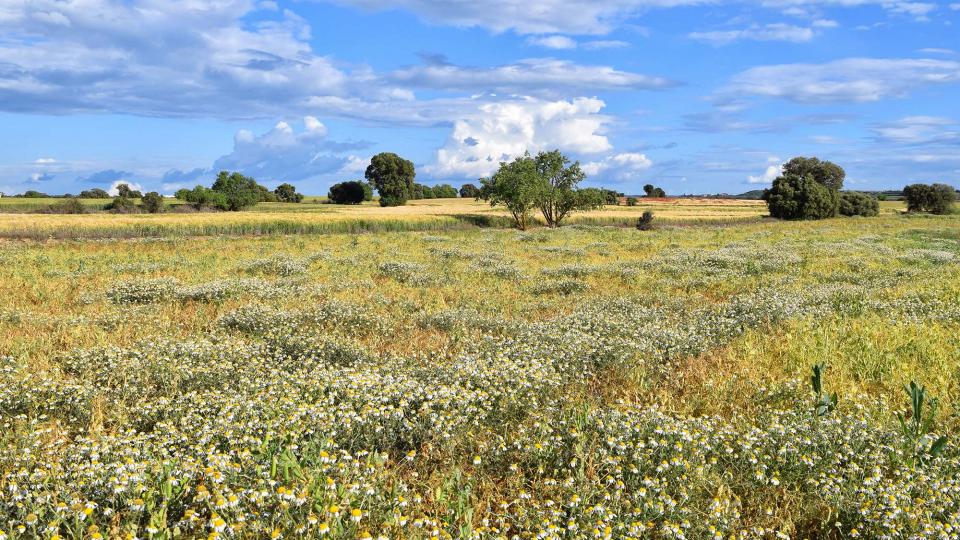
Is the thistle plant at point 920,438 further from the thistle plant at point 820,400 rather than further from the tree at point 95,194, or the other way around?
the tree at point 95,194

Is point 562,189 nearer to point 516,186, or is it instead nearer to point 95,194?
point 516,186

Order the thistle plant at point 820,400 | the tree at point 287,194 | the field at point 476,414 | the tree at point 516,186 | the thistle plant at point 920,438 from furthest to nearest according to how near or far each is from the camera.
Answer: the tree at point 287,194 < the tree at point 516,186 < the thistle plant at point 820,400 < the thistle plant at point 920,438 < the field at point 476,414

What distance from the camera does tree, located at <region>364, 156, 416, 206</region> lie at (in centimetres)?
10662

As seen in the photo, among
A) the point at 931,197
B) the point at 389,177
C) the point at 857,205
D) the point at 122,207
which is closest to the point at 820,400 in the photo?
the point at 122,207

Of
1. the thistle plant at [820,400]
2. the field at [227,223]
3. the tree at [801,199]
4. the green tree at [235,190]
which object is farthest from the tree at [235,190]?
the thistle plant at [820,400]

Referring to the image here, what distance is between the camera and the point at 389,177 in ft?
351

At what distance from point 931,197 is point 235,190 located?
115 m

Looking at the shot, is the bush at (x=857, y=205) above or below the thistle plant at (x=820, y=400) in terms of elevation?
above

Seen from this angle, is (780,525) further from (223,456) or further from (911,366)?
(911,366)

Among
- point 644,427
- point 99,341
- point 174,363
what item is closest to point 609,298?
point 644,427

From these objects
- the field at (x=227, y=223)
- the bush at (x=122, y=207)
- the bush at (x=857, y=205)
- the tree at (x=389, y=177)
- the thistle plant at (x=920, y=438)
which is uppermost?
the tree at (x=389, y=177)

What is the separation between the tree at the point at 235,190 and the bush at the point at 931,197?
362ft

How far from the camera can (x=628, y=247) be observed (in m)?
32.5

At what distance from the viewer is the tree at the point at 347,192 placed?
376 ft
